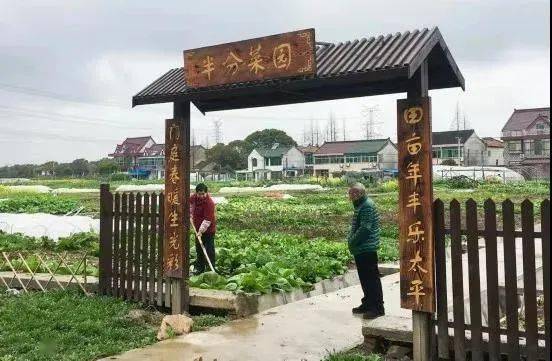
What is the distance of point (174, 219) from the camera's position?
25.4ft

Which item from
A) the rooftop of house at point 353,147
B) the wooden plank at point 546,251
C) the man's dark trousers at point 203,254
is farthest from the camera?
the rooftop of house at point 353,147

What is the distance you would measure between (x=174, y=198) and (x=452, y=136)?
76912mm

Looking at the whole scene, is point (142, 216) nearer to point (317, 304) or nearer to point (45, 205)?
point (317, 304)

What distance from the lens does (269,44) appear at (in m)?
6.46

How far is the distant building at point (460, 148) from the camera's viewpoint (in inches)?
3007

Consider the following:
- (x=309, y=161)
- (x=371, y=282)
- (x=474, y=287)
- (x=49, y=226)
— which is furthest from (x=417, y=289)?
(x=309, y=161)

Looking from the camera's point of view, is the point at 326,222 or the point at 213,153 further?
the point at 213,153

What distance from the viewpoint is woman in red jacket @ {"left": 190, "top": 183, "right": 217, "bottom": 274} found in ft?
31.8

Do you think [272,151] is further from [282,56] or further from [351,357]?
[351,357]

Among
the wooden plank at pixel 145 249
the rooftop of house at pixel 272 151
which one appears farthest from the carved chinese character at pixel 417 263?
the rooftop of house at pixel 272 151

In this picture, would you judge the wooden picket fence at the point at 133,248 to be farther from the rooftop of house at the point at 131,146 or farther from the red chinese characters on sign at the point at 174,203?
the rooftop of house at the point at 131,146

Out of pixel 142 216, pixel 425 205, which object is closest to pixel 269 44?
pixel 425 205

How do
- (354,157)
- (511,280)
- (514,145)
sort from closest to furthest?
(511,280) < (514,145) < (354,157)

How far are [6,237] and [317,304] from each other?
11.3 meters
